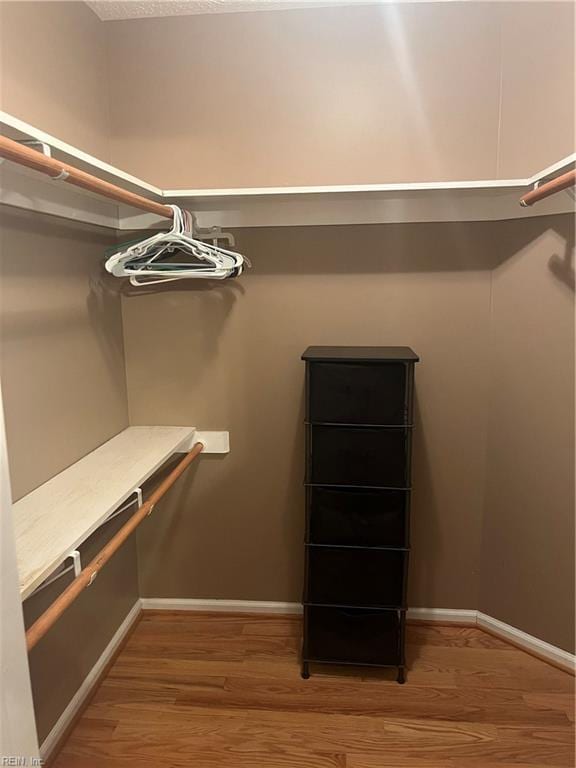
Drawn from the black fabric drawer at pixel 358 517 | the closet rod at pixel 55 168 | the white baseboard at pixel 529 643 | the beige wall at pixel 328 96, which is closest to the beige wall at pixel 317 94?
the beige wall at pixel 328 96

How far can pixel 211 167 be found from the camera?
219 cm

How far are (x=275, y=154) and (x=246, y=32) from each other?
0.44 metres

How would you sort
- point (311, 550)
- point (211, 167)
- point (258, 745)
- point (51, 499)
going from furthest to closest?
point (211, 167)
point (311, 550)
point (258, 745)
point (51, 499)

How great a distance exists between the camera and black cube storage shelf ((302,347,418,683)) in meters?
1.91

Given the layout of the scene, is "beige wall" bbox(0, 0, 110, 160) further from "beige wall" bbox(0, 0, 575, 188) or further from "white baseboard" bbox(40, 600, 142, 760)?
"white baseboard" bbox(40, 600, 142, 760)

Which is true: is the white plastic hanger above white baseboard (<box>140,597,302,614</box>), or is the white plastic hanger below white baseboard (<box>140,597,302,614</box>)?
above

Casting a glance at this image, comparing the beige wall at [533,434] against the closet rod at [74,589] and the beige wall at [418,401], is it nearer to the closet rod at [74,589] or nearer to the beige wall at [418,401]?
the beige wall at [418,401]

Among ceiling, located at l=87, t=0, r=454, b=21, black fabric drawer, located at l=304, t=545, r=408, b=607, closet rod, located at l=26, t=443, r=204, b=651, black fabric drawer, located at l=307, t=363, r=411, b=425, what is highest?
ceiling, located at l=87, t=0, r=454, b=21

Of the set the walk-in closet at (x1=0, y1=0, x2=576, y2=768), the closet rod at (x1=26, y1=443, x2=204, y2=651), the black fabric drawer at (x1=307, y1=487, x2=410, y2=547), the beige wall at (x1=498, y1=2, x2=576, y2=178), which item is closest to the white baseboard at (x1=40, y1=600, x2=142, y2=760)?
the walk-in closet at (x1=0, y1=0, x2=576, y2=768)

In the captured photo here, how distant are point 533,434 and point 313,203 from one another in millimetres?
1188

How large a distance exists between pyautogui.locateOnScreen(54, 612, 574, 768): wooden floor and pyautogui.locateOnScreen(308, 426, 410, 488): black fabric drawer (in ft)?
2.51

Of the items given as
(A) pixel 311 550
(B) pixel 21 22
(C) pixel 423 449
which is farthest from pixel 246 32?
(A) pixel 311 550

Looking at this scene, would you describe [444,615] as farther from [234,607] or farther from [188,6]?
[188,6]

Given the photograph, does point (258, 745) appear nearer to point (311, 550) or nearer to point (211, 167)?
point (311, 550)
